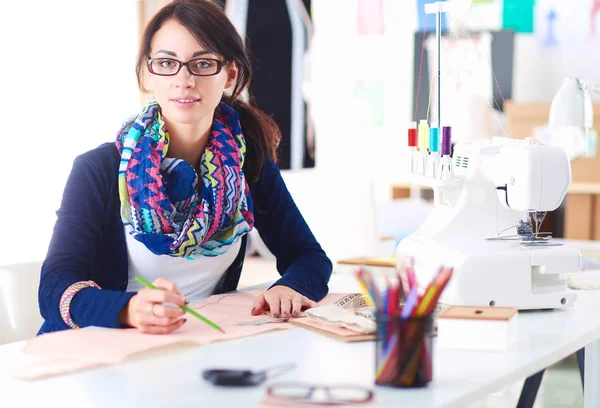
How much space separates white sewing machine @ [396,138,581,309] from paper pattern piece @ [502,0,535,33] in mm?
3936

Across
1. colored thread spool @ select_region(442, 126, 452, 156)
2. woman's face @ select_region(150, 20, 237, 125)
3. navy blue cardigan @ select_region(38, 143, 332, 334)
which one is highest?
woman's face @ select_region(150, 20, 237, 125)

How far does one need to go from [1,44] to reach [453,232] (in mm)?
2282

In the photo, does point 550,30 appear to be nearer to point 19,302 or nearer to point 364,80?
point 364,80

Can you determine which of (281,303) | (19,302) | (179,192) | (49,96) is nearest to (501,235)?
(281,303)

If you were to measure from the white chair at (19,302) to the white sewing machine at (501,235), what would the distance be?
0.81 m

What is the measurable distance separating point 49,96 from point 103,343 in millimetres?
2425

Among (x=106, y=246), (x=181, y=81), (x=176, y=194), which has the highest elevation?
(x=181, y=81)

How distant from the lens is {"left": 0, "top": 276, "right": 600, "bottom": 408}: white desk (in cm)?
104

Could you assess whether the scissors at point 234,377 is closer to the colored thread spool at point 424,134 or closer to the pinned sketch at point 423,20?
the colored thread spool at point 424,134

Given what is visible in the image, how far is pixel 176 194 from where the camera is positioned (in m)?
1.77

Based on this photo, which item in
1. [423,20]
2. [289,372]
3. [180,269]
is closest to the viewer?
[289,372]

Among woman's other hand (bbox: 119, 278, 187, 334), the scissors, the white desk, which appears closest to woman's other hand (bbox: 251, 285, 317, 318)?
the white desk

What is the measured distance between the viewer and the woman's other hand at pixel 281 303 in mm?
1543

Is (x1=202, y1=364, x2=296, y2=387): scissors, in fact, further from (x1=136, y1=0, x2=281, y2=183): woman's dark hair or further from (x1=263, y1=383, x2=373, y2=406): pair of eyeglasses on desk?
(x1=136, y1=0, x2=281, y2=183): woman's dark hair
